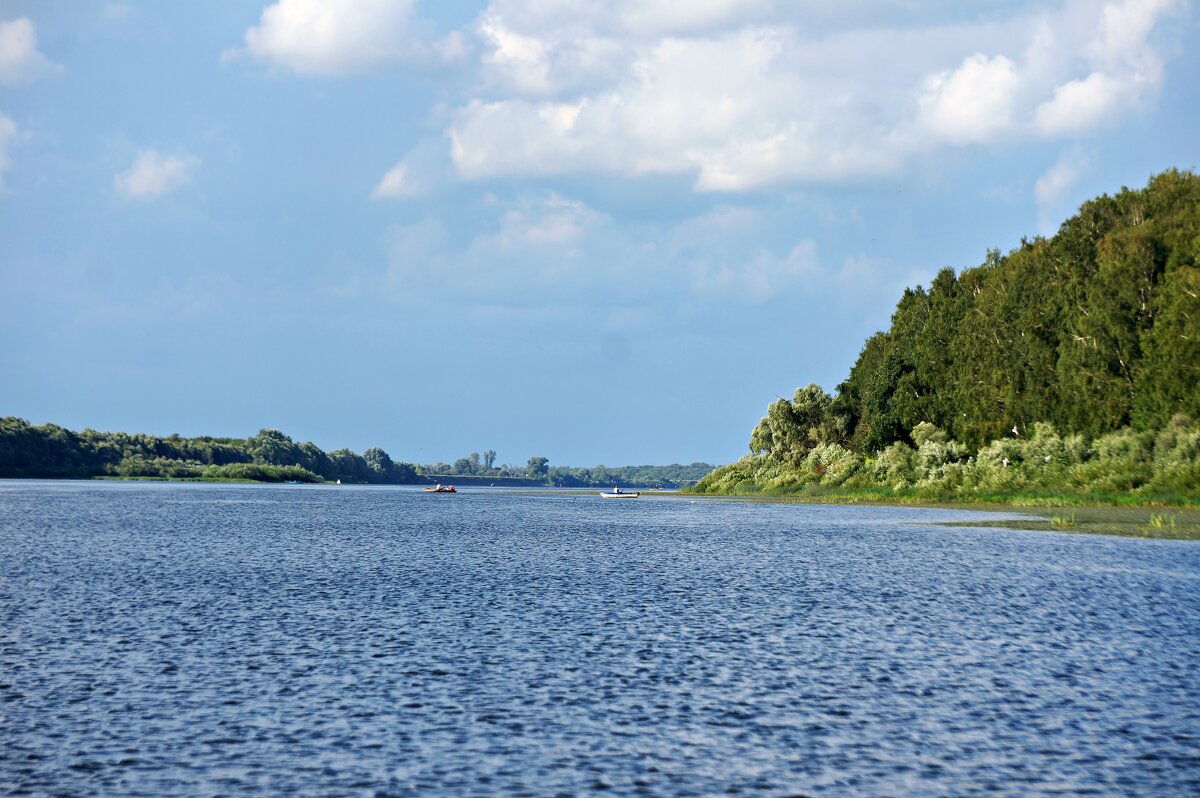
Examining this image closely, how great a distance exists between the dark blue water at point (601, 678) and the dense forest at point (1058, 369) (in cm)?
3301

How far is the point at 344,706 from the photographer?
1945 cm

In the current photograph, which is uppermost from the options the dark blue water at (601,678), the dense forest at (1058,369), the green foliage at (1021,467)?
the dense forest at (1058,369)

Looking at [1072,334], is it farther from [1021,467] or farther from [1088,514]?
[1088,514]

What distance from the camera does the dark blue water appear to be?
50.7 feet

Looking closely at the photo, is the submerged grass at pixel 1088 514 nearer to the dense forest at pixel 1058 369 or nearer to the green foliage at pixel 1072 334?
the dense forest at pixel 1058 369

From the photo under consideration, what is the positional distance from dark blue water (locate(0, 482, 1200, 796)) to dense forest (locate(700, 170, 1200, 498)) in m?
33.0

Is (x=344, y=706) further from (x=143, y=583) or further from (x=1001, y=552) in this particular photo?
(x=1001, y=552)

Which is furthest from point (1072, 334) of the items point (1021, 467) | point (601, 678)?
point (601, 678)

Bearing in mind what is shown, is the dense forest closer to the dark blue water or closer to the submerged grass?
the submerged grass

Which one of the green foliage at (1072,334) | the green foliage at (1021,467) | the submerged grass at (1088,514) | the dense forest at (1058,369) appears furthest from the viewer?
the green foliage at (1072,334)

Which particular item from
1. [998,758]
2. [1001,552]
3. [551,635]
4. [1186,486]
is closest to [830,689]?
[998,758]

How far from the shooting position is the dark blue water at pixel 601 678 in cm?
1545

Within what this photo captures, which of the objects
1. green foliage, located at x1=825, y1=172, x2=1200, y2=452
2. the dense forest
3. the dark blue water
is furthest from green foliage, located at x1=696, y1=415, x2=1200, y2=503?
the dark blue water

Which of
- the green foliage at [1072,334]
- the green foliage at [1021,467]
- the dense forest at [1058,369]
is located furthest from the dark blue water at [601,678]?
the green foliage at [1072,334]
